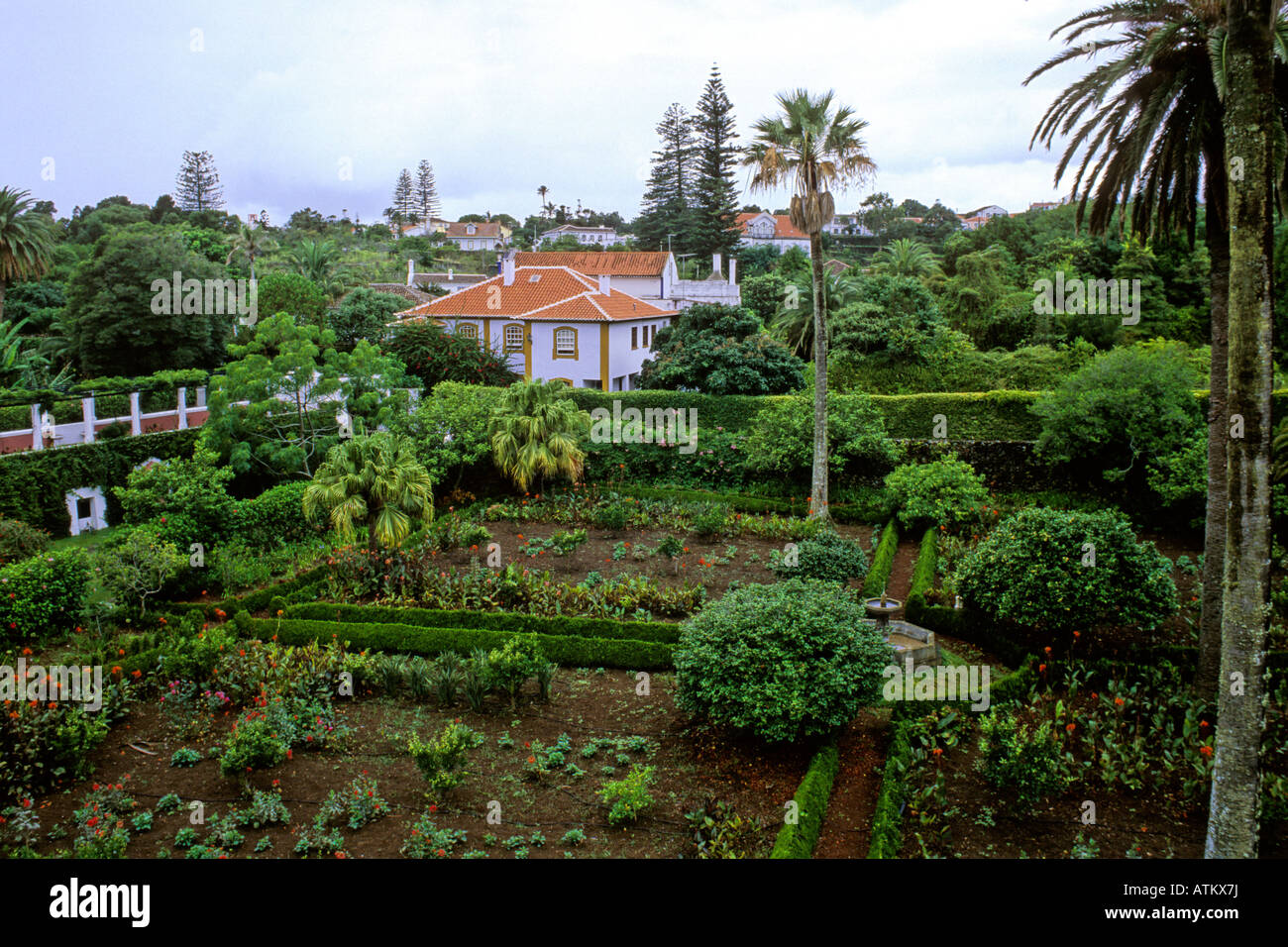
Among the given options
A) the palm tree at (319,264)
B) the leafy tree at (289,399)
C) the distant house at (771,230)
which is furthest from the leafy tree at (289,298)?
the distant house at (771,230)

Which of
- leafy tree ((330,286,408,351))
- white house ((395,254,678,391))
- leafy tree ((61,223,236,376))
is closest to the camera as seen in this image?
leafy tree ((61,223,236,376))

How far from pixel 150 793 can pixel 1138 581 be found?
11843 millimetres

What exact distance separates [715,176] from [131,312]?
1396 inches

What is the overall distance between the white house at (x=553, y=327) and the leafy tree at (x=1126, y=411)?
724 inches

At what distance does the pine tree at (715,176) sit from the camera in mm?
55125

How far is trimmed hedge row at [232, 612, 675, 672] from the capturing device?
476 inches

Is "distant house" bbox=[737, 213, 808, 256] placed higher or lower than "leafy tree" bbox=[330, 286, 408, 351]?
higher

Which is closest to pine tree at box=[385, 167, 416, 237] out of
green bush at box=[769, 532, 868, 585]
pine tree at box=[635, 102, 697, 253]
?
pine tree at box=[635, 102, 697, 253]

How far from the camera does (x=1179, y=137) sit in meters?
10.2

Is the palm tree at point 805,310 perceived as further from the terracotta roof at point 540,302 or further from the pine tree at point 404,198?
the pine tree at point 404,198

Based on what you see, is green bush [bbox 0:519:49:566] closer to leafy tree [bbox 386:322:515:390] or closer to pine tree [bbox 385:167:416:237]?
leafy tree [bbox 386:322:515:390]

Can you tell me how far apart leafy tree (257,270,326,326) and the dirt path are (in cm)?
3057

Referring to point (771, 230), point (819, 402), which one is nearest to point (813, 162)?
point (819, 402)

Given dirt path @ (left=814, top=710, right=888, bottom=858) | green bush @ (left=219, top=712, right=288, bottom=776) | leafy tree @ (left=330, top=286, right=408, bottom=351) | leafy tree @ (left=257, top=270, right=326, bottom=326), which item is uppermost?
leafy tree @ (left=257, top=270, right=326, bottom=326)
